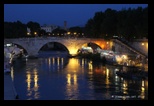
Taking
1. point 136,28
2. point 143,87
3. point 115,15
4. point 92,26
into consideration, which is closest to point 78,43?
point 92,26

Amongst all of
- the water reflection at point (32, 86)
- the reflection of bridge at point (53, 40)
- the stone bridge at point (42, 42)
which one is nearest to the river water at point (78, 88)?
the water reflection at point (32, 86)

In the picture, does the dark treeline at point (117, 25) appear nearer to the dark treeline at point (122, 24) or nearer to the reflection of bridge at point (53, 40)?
the dark treeline at point (122, 24)

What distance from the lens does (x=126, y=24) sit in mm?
11625

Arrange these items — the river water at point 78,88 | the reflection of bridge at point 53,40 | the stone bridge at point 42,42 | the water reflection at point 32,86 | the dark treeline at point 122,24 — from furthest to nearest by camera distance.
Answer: the stone bridge at point 42,42 < the reflection of bridge at point 53,40 < the dark treeline at point 122,24 < the water reflection at point 32,86 < the river water at point 78,88

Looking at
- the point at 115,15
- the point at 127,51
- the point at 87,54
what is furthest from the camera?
the point at 87,54

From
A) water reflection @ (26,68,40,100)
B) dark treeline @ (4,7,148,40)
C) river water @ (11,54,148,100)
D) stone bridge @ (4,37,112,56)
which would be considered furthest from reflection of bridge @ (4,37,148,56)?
river water @ (11,54,148,100)

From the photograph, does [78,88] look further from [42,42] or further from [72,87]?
[42,42]

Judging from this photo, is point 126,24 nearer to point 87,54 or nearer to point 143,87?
point 87,54

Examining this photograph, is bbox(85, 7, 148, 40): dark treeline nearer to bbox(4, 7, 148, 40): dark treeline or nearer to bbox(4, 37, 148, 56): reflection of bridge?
→ bbox(4, 7, 148, 40): dark treeline

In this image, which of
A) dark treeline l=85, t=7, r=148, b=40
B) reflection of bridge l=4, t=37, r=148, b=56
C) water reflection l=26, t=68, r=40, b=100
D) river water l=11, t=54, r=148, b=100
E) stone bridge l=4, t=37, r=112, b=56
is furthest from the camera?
stone bridge l=4, t=37, r=112, b=56

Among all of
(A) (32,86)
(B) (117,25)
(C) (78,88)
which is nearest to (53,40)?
(B) (117,25)

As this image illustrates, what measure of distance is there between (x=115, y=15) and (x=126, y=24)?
2375mm
